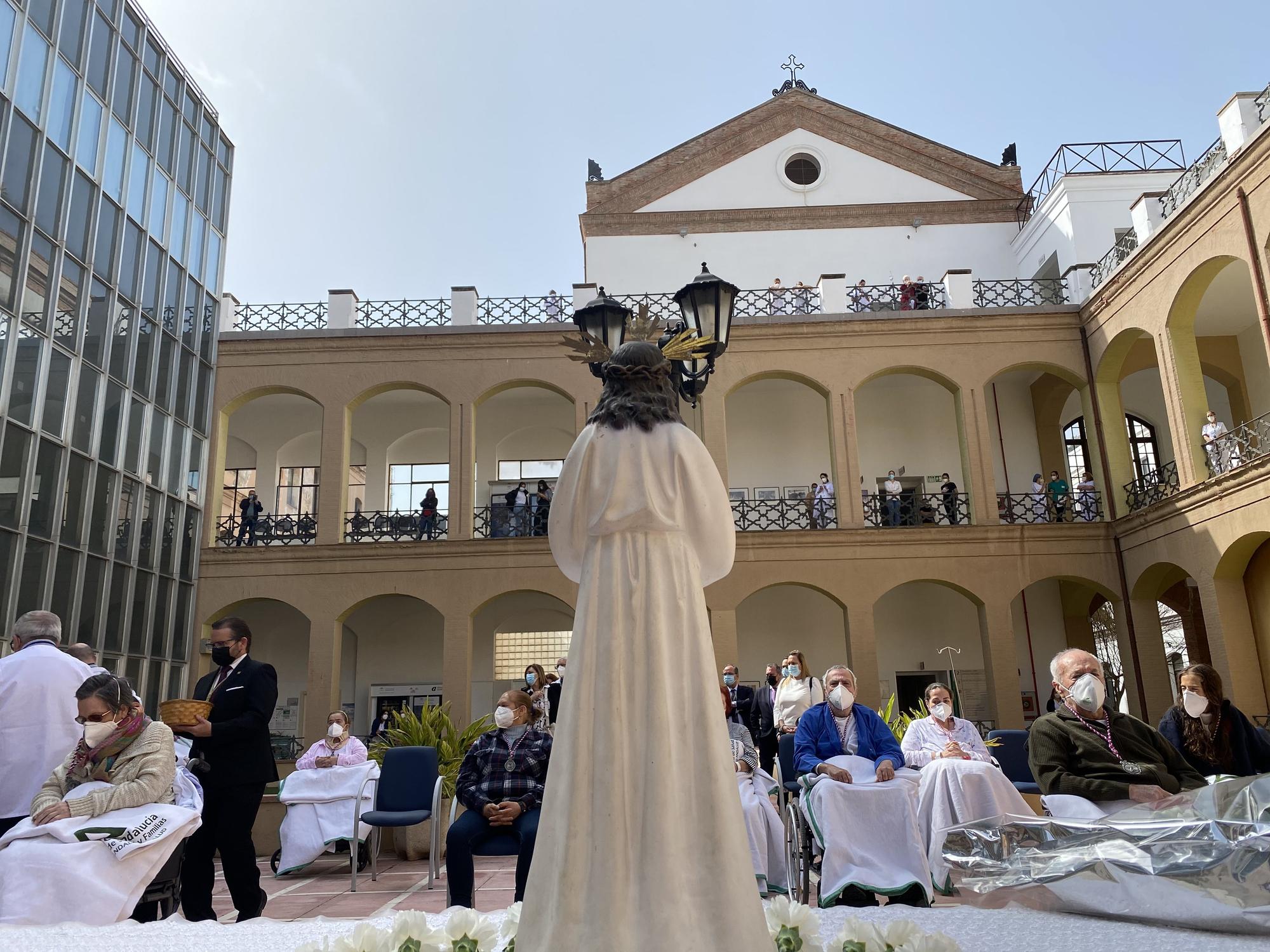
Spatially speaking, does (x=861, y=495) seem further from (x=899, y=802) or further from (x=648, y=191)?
(x=899, y=802)

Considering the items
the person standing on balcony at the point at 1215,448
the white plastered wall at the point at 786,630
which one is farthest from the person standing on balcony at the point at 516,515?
the person standing on balcony at the point at 1215,448

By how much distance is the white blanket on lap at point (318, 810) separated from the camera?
27.8 ft

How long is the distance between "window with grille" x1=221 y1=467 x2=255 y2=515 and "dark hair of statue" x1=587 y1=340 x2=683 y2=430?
59.5 feet

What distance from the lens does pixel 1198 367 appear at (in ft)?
48.4

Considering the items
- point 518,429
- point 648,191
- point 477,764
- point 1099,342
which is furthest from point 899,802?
point 648,191

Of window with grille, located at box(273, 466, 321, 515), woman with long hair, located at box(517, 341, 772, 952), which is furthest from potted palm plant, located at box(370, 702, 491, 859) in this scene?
window with grille, located at box(273, 466, 321, 515)

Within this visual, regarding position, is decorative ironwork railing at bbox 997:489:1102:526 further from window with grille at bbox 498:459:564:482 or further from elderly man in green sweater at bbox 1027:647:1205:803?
elderly man in green sweater at bbox 1027:647:1205:803

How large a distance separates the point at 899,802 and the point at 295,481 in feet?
54.2

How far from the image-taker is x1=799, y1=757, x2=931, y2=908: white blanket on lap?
222 inches

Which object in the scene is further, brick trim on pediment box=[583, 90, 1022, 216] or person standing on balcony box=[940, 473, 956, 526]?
brick trim on pediment box=[583, 90, 1022, 216]

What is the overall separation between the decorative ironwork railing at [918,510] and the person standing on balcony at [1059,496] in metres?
1.44

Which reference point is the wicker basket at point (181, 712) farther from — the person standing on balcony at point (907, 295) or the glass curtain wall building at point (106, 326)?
the person standing on balcony at point (907, 295)

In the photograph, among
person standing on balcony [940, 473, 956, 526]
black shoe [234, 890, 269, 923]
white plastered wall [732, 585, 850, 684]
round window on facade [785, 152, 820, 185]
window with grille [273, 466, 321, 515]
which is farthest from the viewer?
round window on facade [785, 152, 820, 185]

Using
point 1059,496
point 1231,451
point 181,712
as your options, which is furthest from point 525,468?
point 181,712
